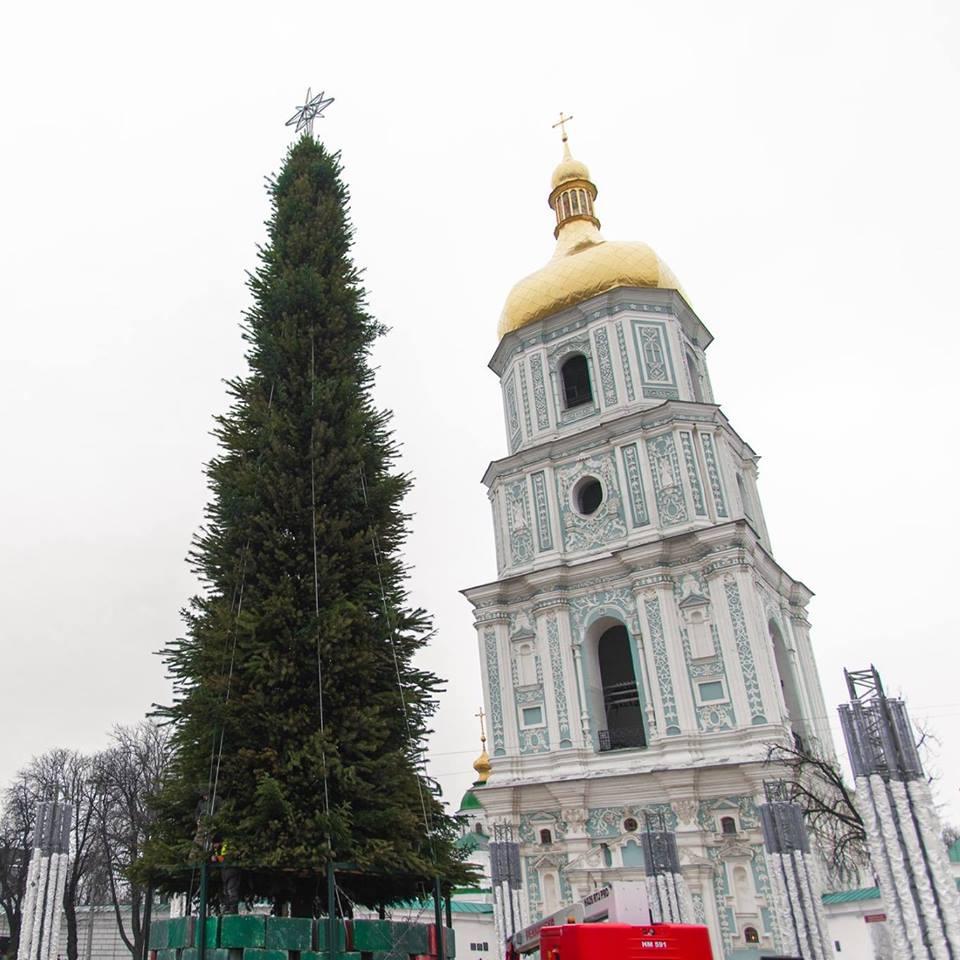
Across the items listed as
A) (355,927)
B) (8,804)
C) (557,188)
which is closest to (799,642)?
(557,188)

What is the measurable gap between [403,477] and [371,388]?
1.39 m

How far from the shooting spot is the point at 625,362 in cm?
2702

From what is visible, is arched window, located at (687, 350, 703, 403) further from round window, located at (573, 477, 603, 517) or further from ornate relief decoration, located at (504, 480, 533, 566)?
ornate relief decoration, located at (504, 480, 533, 566)

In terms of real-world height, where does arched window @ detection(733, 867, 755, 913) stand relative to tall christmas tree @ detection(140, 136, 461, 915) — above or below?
below

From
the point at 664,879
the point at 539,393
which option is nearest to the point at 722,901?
the point at 664,879

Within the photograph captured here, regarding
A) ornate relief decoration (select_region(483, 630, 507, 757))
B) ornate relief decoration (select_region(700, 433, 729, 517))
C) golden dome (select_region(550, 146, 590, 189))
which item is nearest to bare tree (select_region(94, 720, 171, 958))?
ornate relief decoration (select_region(483, 630, 507, 757))

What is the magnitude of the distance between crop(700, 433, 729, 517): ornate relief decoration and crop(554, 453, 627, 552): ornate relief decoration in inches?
102

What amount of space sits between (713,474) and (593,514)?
3.60m

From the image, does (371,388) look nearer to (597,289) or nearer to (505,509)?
(505,509)

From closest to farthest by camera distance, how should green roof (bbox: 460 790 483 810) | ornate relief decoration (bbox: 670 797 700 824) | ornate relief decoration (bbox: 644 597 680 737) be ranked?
ornate relief decoration (bbox: 670 797 700 824)
ornate relief decoration (bbox: 644 597 680 737)
green roof (bbox: 460 790 483 810)

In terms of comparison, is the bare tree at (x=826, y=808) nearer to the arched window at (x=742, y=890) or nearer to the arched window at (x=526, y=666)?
the arched window at (x=742, y=890)

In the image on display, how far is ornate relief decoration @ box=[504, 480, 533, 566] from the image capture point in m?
26.5

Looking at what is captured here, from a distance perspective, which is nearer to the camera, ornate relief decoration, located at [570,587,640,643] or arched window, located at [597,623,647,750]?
arched window, located at [597,623,647,750]

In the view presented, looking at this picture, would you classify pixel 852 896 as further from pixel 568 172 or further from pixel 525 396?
pixel 568 172
